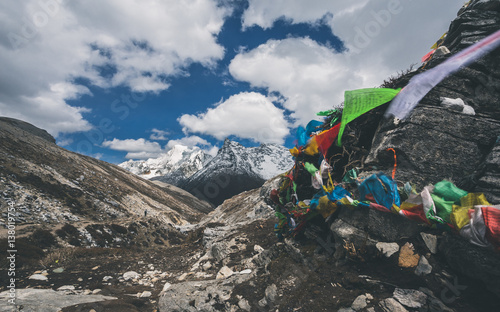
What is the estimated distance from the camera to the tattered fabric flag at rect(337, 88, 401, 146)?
6.71 m

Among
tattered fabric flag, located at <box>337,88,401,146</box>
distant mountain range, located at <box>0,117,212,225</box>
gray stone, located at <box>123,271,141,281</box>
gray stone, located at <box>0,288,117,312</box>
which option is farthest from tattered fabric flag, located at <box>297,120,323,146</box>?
distant mountain range, located at <box>0,117,212,225</box>

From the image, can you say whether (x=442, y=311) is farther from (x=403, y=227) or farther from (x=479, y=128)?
(x=479, y=128)

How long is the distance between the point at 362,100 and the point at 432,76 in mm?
2234

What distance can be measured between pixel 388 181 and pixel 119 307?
8.39 m

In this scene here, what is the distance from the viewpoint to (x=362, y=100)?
6930 mm

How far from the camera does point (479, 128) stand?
552 centimetres

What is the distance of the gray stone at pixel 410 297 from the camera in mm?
3771

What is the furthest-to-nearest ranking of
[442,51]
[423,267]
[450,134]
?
[442,51] → [450,134] → [423,267]

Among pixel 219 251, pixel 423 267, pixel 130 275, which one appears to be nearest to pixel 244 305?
pixel 423 267

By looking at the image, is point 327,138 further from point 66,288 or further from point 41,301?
point 66,288

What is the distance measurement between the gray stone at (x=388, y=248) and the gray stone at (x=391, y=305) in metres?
1.05

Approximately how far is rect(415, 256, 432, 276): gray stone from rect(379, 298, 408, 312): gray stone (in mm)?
911

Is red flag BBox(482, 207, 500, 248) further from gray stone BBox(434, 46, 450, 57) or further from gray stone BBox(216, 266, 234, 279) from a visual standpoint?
gray stone BBox(216, 266, 234, 279)

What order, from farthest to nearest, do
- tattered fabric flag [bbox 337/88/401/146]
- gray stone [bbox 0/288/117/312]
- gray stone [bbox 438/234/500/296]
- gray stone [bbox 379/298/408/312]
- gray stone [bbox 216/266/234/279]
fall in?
gray stone [bbox 216/266/234/279] → tattered fabric flag [bbox 337/88/401/146] → gray stone [bbox 0/288/117/312] → gray stone [bbox 379/298/408/312] → gray stone [bbox 438/234/500/296]
